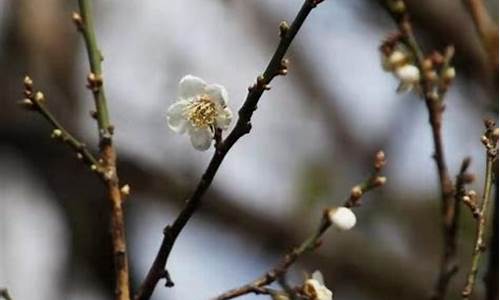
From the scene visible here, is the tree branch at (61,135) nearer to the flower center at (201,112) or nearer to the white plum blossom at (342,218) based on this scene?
the flower center at (201,112)

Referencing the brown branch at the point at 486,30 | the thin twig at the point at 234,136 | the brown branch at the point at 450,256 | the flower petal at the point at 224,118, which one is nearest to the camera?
the thin twig at the point at 234,136

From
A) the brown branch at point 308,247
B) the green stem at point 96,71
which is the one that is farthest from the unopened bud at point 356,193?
the green stem at point 96,71

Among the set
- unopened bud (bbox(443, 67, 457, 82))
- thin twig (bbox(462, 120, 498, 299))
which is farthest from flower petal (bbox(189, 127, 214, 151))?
unopened bud (bbox(443, 67, 457, 82))

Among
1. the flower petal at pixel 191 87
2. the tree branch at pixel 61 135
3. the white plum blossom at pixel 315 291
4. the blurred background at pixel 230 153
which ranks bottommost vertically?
the white plum blossom at pixel 315 291

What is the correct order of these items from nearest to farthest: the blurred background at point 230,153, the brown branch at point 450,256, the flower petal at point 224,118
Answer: the flower petal at point 224,118
the brown branch at point 450,256
the blurred background at point 230,153

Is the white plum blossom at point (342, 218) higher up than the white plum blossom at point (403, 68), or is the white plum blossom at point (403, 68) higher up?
the white plum blossom at point (403, 68)

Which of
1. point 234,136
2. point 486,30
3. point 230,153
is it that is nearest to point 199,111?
point 234,136

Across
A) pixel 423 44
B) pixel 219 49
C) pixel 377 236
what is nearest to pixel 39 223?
pixel 219 49

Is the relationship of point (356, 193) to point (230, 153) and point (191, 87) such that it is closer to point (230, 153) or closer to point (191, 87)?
point (191, 87)
